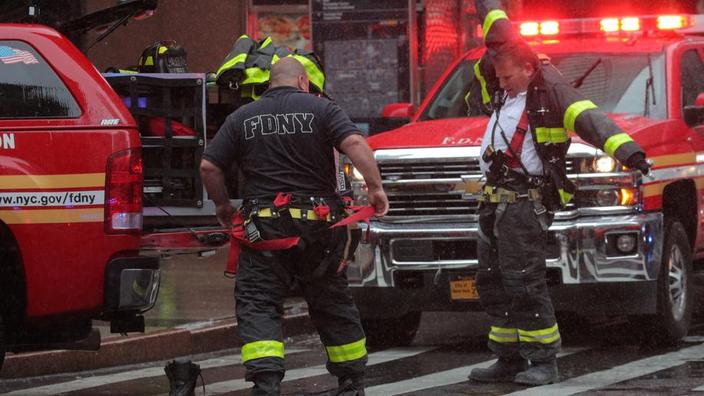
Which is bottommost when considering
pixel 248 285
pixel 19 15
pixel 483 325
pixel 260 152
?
pixel 483 325

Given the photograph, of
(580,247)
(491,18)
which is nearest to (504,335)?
(580,247)

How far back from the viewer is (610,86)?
11305 millimetres

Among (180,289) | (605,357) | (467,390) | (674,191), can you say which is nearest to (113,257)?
(467,390)

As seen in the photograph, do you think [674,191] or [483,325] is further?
[483,325]

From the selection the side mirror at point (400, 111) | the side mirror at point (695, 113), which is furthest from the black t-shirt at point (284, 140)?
the side mirror at point (695, 113)

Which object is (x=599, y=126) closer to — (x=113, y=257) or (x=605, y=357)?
(x=605, y=357)

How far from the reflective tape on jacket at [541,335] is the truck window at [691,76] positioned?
286cm

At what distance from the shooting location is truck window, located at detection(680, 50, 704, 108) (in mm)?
11475

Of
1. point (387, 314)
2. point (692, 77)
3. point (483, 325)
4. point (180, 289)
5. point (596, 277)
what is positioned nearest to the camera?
point (596, 277)

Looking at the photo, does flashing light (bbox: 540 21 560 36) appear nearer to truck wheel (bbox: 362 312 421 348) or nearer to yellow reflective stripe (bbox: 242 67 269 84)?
truck wheel (bbox: 362 312 421 348)

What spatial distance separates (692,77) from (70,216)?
5.23m

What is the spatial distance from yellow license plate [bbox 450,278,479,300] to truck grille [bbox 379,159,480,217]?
0.43 meters

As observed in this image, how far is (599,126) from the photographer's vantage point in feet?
29.2

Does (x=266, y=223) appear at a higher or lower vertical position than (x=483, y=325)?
higher
